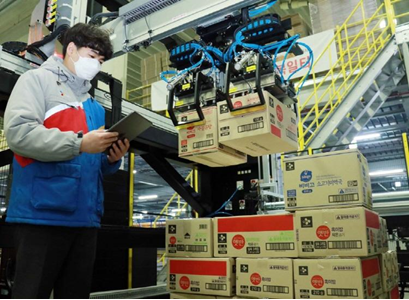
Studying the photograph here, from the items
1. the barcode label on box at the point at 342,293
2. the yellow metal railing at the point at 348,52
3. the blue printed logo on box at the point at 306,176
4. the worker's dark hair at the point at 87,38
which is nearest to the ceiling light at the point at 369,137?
the yellow metal railing at the point at 348,52

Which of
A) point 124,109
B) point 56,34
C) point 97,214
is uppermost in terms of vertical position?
point 56,34

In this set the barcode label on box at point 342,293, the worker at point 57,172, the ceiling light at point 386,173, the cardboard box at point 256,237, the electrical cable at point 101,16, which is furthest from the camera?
the ceiling light at point 386,173

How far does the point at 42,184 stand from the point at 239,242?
4.43 ft

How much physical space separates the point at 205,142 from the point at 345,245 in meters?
1.04

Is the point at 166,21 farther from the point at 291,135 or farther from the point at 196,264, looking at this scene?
the point at 196,264

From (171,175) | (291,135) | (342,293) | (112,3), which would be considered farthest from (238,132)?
(112,3)

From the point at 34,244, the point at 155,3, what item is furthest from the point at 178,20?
the point at 34,244

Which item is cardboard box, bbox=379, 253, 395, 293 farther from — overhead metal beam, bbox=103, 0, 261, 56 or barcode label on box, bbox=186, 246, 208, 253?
overhead metal beam, bbox=103, 0, 261, 56

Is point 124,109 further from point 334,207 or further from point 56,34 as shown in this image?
point 334,207

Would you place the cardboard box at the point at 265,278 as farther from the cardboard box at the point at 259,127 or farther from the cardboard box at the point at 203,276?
the cardboard box at the point at 259,127

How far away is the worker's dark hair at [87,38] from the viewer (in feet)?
6.13

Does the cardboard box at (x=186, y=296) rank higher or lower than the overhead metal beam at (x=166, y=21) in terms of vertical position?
lower

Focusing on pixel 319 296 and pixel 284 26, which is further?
pixel 284 26

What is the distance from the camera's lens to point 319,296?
2041 millimetres
